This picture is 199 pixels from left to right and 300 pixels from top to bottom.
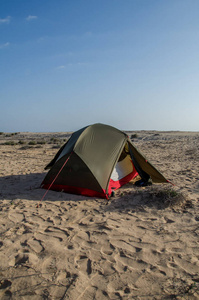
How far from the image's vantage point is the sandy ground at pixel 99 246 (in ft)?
9.16

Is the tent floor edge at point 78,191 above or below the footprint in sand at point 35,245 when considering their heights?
above

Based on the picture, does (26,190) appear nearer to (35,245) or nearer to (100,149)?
(100,149)

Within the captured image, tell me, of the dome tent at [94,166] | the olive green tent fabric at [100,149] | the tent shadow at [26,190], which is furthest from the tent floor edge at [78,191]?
the olive green tent fabric at [100,149]

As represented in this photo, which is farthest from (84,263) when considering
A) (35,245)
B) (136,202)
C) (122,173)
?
(122,173)

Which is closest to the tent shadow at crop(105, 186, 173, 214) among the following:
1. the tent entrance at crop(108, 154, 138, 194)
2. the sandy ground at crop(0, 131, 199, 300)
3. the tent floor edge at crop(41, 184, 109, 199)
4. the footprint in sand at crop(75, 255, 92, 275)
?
the sandy ground at crop(0, 131, 199, 300)

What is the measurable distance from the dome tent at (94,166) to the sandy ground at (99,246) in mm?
325

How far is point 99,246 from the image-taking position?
147 inches

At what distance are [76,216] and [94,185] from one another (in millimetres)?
1189

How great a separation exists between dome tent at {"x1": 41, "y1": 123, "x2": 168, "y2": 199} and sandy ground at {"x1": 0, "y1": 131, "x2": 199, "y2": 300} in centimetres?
32

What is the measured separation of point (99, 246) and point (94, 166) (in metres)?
2.58

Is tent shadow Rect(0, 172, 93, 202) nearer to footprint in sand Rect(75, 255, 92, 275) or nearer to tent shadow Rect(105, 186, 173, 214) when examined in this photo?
tent shadow Rect(105, 186, 173, 214)

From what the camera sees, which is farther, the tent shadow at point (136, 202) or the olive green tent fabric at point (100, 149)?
the olive green tent fabric at point (100, 149)

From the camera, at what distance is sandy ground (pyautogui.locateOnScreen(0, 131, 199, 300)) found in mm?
2793

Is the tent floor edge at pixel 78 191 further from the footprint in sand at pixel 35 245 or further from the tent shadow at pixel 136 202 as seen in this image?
the footprint in sand at pixel 35 245
